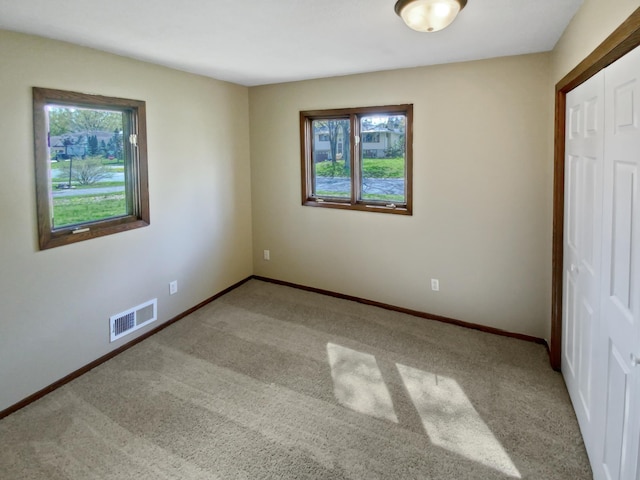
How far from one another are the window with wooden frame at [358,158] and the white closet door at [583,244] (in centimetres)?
149

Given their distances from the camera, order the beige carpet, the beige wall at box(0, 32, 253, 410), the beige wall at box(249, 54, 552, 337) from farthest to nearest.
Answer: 1. the beige wall at box(249, 54, 552, 337)
2. the beige wall at box(0, 32, 253, 410)
3. the beige carpet

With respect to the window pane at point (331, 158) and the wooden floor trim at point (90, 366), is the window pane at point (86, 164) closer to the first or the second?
the wooden floor trim at point (90, 366)

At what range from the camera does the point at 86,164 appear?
2.99 metres

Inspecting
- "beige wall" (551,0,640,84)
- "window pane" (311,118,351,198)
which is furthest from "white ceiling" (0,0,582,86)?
"window pane" (311,118,351,198)

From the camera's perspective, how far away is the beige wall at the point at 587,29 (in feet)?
5.04

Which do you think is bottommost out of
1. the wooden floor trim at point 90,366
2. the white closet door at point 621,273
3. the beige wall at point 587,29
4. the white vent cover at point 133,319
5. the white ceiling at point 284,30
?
the wooden floor trim at point 90,366

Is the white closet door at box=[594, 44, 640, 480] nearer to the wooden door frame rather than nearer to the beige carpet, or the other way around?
the beige carpet

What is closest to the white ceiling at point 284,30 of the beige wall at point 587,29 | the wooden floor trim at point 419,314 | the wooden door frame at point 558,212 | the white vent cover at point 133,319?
the beige wall at point 587,29

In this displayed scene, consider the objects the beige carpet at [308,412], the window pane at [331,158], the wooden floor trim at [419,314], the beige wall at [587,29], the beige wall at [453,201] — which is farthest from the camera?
the window pane at [331,158]

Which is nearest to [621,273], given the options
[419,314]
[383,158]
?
[419,314]

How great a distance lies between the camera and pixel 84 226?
117 inches

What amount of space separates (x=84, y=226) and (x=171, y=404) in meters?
1.45

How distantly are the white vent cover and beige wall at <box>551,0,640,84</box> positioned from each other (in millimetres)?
3518

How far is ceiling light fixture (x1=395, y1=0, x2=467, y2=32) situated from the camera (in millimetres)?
1897
